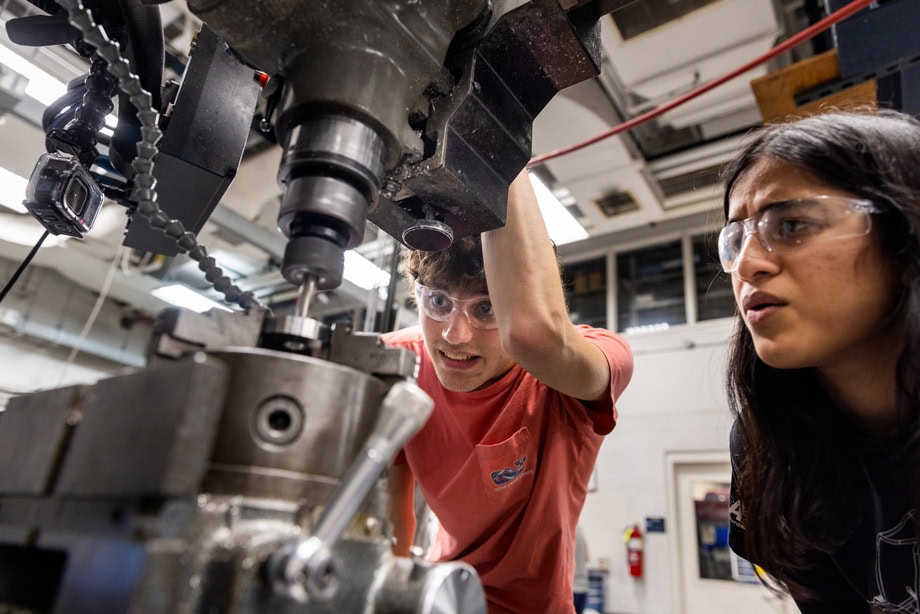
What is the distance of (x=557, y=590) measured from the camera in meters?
1.09

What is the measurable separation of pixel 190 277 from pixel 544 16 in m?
5.88

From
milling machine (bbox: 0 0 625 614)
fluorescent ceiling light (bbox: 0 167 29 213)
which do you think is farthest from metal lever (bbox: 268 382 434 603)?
fluorescent ceiling light (bbox: 0 167 29 213)

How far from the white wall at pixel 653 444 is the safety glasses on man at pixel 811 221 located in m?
3.80

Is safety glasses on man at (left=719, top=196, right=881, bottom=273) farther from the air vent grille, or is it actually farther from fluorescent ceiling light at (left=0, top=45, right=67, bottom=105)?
the air vent grille

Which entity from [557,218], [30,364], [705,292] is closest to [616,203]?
[557,218]

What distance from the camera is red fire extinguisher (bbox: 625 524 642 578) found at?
4.49 meters

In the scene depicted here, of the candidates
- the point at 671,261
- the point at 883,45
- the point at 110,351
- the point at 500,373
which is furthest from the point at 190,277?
the point at 883,45

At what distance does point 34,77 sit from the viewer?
78.4 inches

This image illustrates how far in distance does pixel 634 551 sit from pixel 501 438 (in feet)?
12.9

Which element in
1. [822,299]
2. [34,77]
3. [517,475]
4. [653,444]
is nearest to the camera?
[822,299]

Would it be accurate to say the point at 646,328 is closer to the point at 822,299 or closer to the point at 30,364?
the point at 822,299

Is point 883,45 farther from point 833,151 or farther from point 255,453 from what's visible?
point 255,453

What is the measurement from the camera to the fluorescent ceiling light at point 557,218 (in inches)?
135

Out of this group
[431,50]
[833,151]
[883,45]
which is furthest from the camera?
[883,45]
